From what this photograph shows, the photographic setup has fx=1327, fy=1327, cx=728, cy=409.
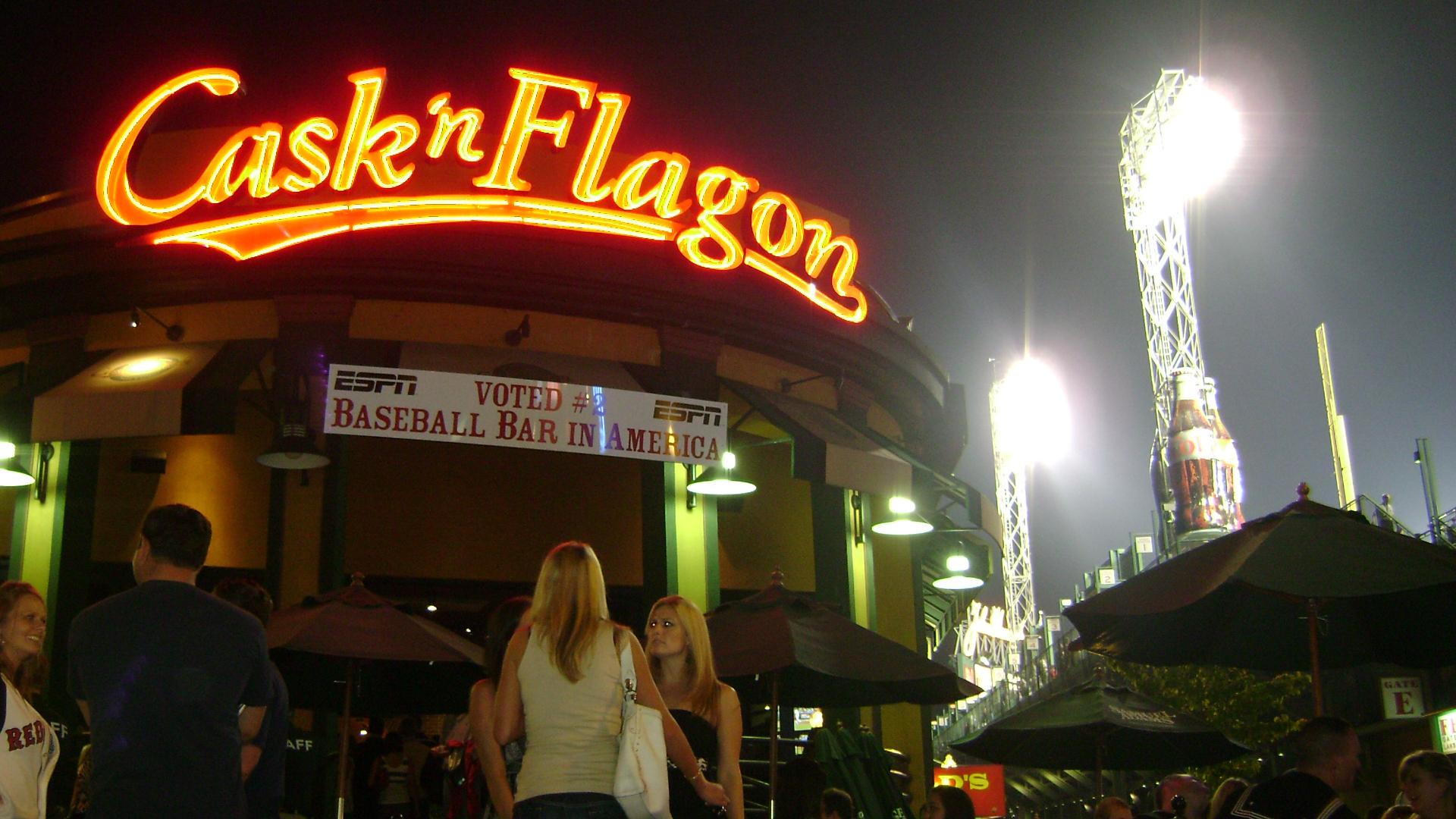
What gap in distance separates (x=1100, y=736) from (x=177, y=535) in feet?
24.4

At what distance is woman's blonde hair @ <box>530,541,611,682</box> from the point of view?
4.20m

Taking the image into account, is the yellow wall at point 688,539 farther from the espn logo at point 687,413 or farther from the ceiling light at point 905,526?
the ceiling light at point 905,526

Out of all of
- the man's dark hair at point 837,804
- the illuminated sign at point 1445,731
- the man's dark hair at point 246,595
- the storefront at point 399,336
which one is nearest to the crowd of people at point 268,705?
the man's dark hair at point 246,595

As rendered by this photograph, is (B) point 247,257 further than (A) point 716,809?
Yes

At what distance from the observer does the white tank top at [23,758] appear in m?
4.48

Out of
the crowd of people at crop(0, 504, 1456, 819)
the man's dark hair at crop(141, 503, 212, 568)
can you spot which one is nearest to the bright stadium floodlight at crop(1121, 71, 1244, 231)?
the crowd of people at crop(0, 504, 1456, 819)

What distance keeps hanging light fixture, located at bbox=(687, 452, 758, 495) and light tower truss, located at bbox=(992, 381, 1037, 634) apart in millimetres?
50469

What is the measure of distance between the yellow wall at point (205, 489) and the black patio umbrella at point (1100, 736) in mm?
8528

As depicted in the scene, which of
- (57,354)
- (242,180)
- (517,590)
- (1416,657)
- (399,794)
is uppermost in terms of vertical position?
(242,180)

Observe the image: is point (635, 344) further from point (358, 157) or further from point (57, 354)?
point (57, 354)

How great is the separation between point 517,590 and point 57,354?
5.94 m

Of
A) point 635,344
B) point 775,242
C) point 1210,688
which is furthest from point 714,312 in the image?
point 1210,688

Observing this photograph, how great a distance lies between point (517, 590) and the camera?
53.8 feet

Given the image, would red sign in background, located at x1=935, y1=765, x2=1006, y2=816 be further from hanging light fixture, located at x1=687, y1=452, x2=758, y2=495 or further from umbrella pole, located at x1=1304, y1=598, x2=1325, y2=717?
umbrella pole, located at x1=1304, y1=598, x2=1325, y2=717
